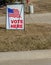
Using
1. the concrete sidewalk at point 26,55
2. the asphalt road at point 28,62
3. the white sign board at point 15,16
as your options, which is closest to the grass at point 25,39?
the white sign board at point 15,16

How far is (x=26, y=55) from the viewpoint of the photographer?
9586mm

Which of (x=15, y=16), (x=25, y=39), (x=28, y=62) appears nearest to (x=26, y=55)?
(x=28, y=62)

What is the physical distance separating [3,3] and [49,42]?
58.1 ft

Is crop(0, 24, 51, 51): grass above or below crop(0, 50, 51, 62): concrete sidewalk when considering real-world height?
above

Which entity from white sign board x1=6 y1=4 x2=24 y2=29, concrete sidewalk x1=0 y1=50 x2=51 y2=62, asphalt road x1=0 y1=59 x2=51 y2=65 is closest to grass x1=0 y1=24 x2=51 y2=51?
white sign board x1=6 y1=4 x2=24 y2=29

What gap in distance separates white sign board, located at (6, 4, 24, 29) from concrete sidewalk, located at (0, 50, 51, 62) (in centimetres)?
367

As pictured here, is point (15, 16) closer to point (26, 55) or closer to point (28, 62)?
point (26, 55)

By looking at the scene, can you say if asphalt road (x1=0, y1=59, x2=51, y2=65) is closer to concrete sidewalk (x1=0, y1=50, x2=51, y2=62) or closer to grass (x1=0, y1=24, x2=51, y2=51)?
concrete sidewalk (x1=0, y1=50, x2=51, y2=62)

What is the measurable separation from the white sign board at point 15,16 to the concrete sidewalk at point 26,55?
3.67 meters

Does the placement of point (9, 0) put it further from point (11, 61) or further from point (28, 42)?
point (11, 61)

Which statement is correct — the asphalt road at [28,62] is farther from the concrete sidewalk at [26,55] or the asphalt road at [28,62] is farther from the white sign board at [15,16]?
the white sign board at [15,16]

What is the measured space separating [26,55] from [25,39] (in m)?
2.13

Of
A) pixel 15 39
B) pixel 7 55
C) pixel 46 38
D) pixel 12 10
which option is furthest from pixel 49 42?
pixel 12 10

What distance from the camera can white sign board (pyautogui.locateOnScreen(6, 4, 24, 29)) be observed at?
1350 cm
